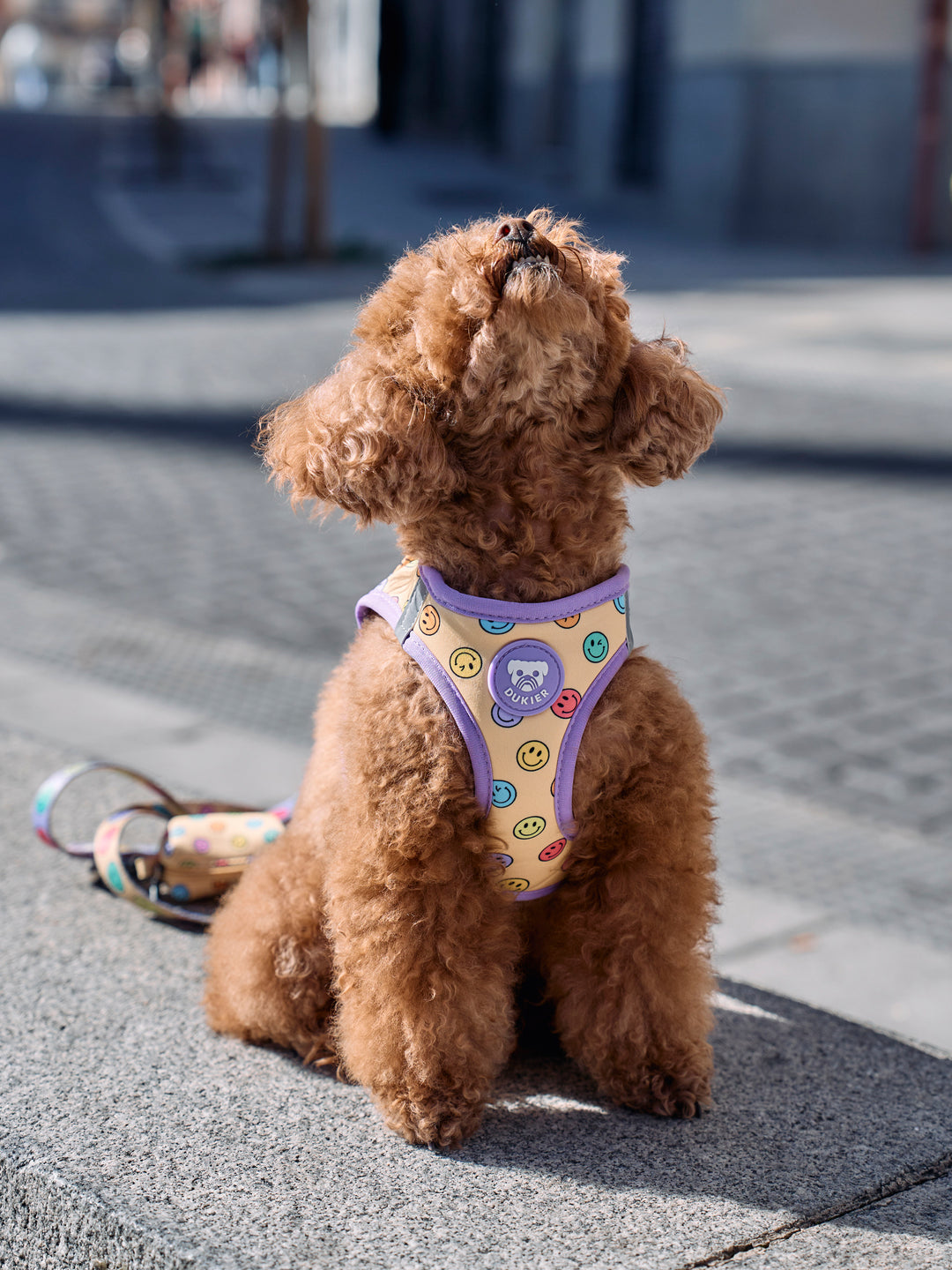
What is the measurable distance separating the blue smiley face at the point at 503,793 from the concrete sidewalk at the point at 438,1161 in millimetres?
568

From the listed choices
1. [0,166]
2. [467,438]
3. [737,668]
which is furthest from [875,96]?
[467,438]

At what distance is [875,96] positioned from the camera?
50.5 ft

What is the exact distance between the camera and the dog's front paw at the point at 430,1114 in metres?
2.11

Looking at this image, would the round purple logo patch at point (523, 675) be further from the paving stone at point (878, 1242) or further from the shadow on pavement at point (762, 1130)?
the paving stone at point (878, 1242)

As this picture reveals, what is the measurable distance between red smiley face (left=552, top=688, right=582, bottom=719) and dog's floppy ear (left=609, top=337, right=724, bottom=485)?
342 mm

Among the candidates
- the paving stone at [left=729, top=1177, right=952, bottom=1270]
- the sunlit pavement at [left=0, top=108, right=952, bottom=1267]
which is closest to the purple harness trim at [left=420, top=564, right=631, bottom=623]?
the sunlit pavement at [left=0, top=108, right=952, bottom=1267]

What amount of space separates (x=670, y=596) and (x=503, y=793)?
12.5ft

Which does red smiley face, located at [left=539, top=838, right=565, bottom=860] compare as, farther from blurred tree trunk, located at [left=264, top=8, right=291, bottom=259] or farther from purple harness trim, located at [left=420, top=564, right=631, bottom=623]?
blurred tree trunk, located at [left=264, top=8, right=291, bottom=259]

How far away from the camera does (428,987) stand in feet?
6.77

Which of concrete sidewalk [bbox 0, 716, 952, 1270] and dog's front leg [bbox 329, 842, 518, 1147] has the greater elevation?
dog's front leg [bbox 329, 842, 518, 1147]

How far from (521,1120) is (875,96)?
15561 mm

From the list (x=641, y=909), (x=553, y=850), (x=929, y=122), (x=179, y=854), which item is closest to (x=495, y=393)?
(x=553, y=850)

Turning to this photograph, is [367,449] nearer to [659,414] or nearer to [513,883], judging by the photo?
[659,414]

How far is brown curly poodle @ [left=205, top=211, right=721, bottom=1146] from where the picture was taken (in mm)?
1860
